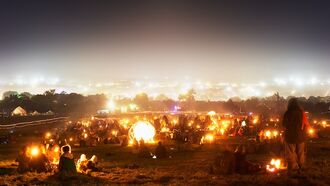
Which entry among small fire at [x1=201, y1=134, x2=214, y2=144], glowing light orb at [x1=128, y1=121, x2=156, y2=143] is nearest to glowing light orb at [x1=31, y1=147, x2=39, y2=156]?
glowing light orb at [x1=128, y1=121, x2=156, y2=143]

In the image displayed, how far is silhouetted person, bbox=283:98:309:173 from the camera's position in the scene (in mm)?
13008

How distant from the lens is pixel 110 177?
13.4 m

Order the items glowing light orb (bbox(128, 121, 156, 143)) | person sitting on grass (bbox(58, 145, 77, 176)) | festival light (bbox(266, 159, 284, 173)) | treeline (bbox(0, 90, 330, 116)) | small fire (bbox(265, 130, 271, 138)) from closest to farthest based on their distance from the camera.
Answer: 1. festival light (bbox(266, 159, 284, 173))
2. person sitting on grass (bbox(58, 145, 77, 176))
3. small fire (bbox(265, 130, 271, 138))
4. glowing light orb (bbox(128, 121, 156, 143))
5. treeline (bbox(0, 90, 330, 116))

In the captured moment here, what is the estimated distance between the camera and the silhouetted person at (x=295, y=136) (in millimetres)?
13008

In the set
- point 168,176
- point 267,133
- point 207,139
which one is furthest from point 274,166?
point 207,139

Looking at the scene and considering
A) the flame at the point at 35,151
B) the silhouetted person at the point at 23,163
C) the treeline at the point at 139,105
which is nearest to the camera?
the silhouetted person at the point at 23,163

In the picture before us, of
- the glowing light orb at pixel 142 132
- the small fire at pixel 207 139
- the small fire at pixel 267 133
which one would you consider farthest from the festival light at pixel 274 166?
the glowing light orb at pixel 142 132

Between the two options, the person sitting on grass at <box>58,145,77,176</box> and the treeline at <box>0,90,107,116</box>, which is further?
the treeline at <box>0,90,107,116</box>

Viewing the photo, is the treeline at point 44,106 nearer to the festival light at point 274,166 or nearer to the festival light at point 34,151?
the festival light at point 34,151

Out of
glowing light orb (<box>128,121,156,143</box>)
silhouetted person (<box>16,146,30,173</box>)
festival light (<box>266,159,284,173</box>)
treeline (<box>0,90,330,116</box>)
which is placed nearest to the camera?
festival light (<box>266,159,284,173</box>)

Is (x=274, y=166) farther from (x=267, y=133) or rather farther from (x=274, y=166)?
(x=267, y=133)

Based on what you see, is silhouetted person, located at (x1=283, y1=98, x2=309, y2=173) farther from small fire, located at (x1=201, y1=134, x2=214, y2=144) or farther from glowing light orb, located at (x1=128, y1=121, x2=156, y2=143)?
glowing light orb, located at (x1=128, y1=121, x2=156, y2=143)

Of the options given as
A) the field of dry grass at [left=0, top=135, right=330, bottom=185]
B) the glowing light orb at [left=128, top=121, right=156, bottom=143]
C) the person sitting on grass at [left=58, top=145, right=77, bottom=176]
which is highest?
the glowing light orb at [left=128, top=121, right=156, bottom=143]

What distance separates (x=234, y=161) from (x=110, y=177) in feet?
12.8
